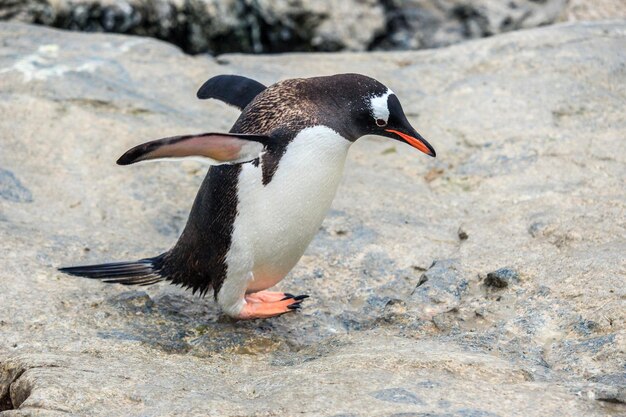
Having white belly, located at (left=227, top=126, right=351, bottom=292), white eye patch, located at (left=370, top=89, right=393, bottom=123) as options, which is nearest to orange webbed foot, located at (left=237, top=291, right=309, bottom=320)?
white belly, located at (left=227, top=126, right=351, bottom=292)

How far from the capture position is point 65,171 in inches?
174

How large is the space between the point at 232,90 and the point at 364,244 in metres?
0.80

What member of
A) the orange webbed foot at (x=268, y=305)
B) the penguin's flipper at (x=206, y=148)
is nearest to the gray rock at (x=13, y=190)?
the orange webbed foot at (x=268, y=305)

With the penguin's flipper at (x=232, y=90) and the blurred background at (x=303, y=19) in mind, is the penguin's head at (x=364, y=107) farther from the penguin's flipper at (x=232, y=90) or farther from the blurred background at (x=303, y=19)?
the blurred background at (x=303, y=19)

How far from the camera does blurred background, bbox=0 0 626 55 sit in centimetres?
651

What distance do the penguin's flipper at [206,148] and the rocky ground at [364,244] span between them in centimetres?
62

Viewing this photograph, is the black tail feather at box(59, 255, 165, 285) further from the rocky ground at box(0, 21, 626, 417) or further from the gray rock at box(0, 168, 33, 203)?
the gray rock at box(0, 168, 33, 203)

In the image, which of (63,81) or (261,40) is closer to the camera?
(63,81)

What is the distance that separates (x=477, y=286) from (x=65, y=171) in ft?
6.38

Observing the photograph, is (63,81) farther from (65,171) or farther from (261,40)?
(261,40)

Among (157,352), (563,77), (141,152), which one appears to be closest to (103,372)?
(157,352)

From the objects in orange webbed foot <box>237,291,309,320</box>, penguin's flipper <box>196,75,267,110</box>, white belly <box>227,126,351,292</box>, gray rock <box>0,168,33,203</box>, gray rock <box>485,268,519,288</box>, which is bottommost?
orange webbed foot <box>237,291,309,320</box>

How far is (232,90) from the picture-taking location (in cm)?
381

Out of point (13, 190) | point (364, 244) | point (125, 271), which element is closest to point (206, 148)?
point (125, 271)
